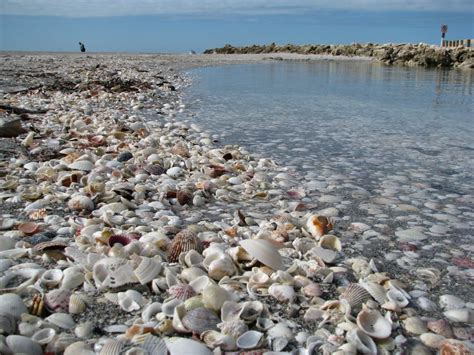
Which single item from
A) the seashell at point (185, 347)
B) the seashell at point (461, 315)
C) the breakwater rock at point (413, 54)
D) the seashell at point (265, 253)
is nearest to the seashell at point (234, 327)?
the seashell at point (185, 347)

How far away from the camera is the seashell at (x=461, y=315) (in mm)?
2086

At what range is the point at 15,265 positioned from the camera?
7.58 ft

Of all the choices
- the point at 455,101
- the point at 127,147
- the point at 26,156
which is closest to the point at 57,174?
the point at 26,156

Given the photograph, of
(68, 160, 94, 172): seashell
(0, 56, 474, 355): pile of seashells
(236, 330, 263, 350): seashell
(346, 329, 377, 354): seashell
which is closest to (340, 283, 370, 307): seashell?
(0, 56, 474, 355): pile of seashells

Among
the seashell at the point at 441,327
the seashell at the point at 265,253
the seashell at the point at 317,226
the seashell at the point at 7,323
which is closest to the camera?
the seashell at the point at 7,323

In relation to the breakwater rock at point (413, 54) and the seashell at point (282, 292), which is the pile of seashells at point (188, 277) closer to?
the seashell at point (282, 292)

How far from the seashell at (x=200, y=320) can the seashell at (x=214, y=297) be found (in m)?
0.04

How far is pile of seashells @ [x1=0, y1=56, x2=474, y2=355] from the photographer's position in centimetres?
184

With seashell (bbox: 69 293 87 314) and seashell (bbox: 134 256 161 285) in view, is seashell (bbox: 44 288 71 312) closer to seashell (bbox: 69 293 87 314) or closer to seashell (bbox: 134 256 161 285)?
seashell (bbox: 69 293 87 314)

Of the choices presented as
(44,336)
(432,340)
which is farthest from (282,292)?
(44,336)

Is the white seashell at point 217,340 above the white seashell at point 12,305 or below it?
below

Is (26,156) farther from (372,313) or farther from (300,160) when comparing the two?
(372,313)

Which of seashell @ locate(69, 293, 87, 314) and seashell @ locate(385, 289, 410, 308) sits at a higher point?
seashell @ locate(69, 293, 87, 314)

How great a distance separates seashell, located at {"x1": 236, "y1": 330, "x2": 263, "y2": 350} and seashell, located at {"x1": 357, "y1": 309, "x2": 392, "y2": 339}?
0.44 metres
